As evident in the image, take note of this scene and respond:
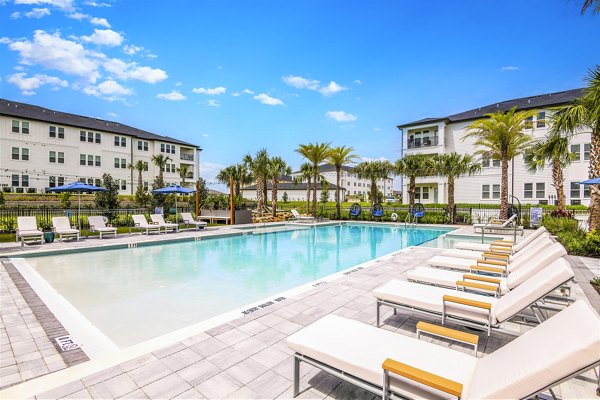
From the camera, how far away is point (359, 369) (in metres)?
2.48

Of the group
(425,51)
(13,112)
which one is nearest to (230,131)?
(425,51)

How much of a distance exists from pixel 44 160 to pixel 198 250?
1307 inches

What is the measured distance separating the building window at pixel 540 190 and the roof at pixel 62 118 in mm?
46603

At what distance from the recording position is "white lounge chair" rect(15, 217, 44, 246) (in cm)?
1168

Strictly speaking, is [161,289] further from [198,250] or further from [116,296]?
[198,250]

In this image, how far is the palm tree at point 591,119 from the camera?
31.9 feet

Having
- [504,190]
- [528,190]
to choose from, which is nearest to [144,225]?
[504,190]

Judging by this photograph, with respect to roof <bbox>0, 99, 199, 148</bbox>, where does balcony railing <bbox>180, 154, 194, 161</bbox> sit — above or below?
below

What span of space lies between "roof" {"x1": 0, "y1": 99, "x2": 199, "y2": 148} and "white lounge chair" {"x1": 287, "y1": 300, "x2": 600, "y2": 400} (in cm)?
4254

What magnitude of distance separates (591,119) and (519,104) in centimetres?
2444

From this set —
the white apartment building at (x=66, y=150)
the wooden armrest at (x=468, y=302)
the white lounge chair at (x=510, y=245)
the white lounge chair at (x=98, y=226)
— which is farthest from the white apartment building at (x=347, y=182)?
the wooden armrest at (x=468, y=302)

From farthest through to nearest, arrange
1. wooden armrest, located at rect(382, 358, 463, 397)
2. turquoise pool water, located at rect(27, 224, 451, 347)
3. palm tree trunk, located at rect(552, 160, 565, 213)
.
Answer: palm tree trunk, located at rect(552, 160, 565, 213), turquoise pool water, located at rect(27, 224, 451, 347), wooden armrest, located at rect(382, 358, 463, 397)

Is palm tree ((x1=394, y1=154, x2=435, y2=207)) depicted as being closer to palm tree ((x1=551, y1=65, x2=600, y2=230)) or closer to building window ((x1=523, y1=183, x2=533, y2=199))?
building window ((x1=523, y1=183, x2=533, y2=199))

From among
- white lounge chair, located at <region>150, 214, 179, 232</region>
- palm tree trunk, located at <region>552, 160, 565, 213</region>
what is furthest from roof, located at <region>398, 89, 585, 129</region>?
white lounge chair, located at <region>150, 214, 179, 232</region>
